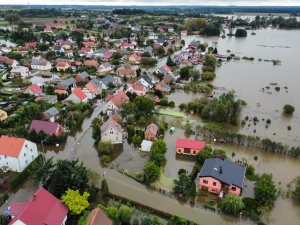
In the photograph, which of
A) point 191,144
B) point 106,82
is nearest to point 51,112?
point 106,82

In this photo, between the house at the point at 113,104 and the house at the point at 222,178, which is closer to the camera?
the house at the point at 222,178

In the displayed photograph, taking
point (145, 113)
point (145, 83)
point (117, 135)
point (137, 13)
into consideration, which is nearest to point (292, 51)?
point (145, 83)

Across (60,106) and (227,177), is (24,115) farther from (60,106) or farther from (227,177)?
(227,177)

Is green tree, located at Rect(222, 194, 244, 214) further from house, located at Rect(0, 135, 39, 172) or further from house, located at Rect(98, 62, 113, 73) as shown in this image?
house, located at Rect(98, 62, 113, 73)

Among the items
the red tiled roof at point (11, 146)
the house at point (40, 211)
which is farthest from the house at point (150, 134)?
the house at point (40, 211)

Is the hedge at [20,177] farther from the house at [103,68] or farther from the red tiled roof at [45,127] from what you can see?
the house at [103,68]

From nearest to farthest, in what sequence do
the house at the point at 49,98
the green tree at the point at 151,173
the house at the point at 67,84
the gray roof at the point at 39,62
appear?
1. the green tree at the point at 151,173
2. the house at the point at 49,98
3. the house at the point at 67,84
4. the gray roof at the point at 39,62

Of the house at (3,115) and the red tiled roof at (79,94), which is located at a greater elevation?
the red tiled roof at (79,94)
